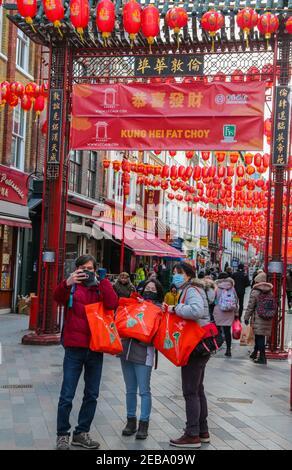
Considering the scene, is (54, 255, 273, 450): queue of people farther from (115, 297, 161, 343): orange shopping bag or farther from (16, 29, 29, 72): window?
(16, 29, 29, 72): window

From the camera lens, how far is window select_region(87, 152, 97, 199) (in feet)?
87.5

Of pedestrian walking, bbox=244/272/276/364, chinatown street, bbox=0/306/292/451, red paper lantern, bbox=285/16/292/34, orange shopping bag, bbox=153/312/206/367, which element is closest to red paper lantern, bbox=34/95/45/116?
chinatown street, bbox=0/306/292/451

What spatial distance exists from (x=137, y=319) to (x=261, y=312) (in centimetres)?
566

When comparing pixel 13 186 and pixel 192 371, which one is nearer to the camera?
pixel 192 371

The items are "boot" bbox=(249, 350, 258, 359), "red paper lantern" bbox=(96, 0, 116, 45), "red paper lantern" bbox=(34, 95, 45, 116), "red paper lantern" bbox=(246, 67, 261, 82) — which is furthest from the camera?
"red paper lantern" bbox=(34, 95, 45, 116)

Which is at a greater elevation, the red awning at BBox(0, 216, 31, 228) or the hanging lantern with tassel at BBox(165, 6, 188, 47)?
the hanging lantern with tassel at BBox(165, 6, 188, 47)

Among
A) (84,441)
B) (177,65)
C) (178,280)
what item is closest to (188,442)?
(84,441)

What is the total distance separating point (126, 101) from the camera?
12.8 metres

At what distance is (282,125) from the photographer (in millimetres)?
12039

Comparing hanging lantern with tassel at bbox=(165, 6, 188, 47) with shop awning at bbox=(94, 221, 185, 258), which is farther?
shop awning at bbox=(94, 221, 185, 258)

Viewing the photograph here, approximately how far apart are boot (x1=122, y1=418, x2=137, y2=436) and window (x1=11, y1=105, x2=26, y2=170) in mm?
14201

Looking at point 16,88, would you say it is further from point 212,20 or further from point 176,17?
point 212,20
